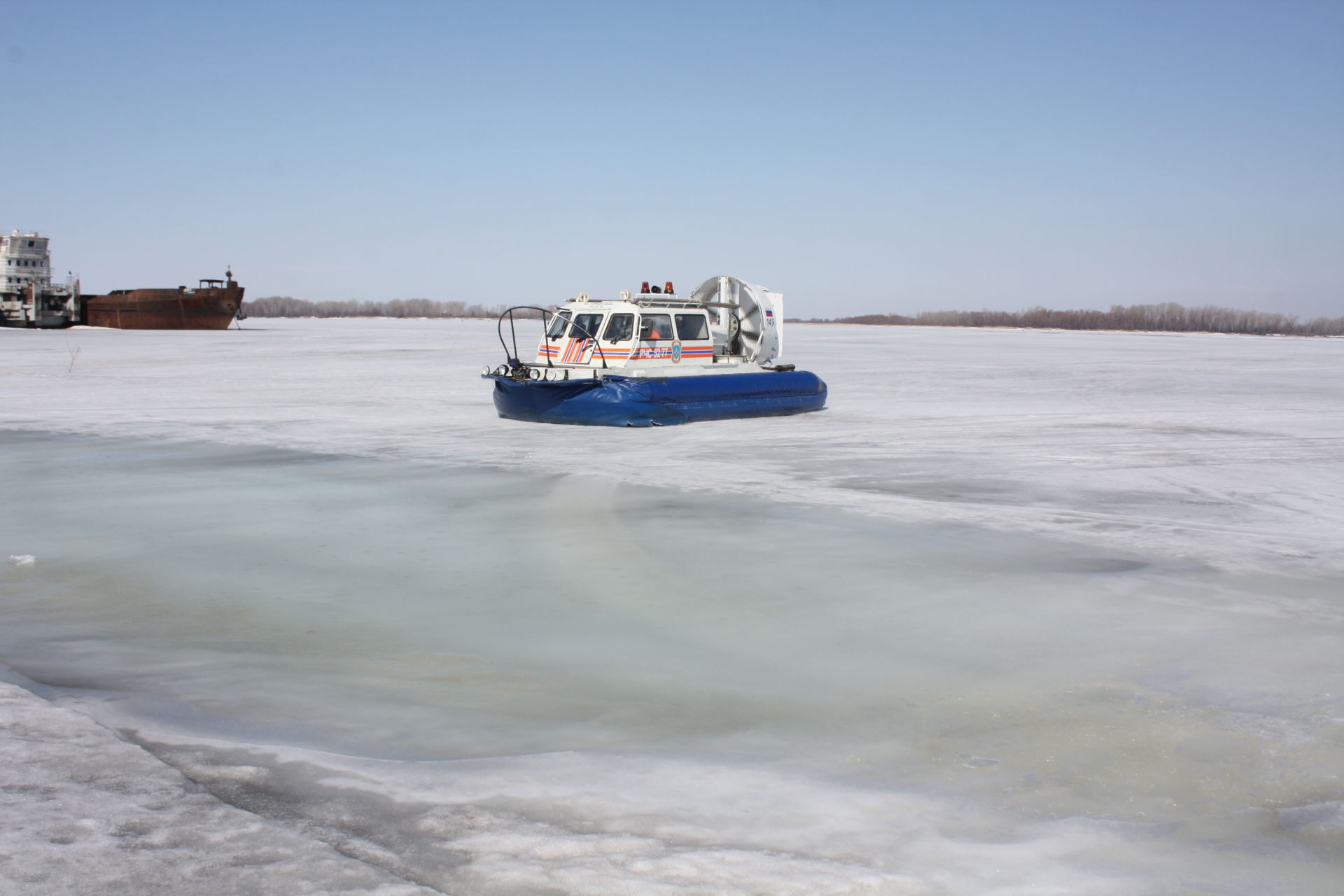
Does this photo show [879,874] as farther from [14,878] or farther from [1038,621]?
[1038,621]

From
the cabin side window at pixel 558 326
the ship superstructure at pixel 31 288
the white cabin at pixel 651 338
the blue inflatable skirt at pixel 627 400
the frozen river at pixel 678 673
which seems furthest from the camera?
the ship superstructure at pixel 31 288

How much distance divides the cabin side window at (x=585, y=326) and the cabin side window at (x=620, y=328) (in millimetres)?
133

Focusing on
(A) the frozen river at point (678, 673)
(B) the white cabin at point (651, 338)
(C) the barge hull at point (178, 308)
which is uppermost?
(C) the barge hull at point (178, 308)

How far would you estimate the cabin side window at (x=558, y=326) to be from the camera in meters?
13.7

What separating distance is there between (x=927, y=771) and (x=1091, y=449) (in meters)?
8.11

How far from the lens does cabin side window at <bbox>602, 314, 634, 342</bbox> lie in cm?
1333

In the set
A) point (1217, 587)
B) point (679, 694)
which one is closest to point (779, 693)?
point (679, 694)

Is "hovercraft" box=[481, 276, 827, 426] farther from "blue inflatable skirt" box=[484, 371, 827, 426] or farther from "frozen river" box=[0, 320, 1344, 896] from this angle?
"frozen river" box=[0, 320, 1344, 896]

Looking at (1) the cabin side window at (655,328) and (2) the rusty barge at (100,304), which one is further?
(2) the rusty barge at (100,304)

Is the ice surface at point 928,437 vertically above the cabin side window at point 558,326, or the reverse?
the cabin side window at point 558,326

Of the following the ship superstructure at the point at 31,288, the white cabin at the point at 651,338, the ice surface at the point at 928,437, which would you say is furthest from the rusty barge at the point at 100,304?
the white cabin at the point at 651,338

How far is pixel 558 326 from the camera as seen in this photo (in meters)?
13.8

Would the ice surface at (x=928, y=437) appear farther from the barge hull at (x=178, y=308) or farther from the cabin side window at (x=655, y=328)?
the barge hull at (x=178, y=308)

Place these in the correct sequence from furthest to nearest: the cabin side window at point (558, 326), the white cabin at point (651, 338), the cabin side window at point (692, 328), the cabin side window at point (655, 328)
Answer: the cabin side window at point (692, 328), the cabin side window at point (558, 326), the cabin side window at point (655, 328), the white cabin at point (651, 338)
